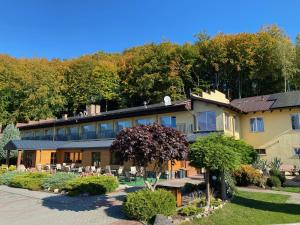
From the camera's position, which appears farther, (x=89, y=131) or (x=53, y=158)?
(x=53, y=158)

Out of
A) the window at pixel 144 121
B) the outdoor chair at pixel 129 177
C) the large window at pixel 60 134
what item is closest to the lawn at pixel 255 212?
the outdoor chair at pixel 129 177

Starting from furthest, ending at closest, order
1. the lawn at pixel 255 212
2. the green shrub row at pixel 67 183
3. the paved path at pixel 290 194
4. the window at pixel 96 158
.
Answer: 1. the window at pixel 96 158
2. the green shrub row at pixel 67 183
3. the paved path at pixel 290 194
4. the lawn at pixel 255 212

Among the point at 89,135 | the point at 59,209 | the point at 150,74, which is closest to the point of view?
the point at 59,209

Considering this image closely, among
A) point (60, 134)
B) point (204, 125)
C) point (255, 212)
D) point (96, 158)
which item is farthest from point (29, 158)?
point (255, 212)

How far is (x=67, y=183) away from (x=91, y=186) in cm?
181

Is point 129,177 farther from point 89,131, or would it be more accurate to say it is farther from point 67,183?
point 89,131

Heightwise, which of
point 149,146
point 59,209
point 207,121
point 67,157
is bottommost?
point 59,209

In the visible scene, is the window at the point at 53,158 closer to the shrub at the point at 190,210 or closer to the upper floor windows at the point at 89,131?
the upper floor windows at the point at 89,131

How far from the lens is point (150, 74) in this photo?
52.4m

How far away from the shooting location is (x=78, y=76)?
2347 inches

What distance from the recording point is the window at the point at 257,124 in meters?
28.7

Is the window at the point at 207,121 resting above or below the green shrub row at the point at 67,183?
above

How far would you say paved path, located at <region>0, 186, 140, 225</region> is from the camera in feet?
37.9

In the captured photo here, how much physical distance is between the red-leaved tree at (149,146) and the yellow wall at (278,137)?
695 inches
